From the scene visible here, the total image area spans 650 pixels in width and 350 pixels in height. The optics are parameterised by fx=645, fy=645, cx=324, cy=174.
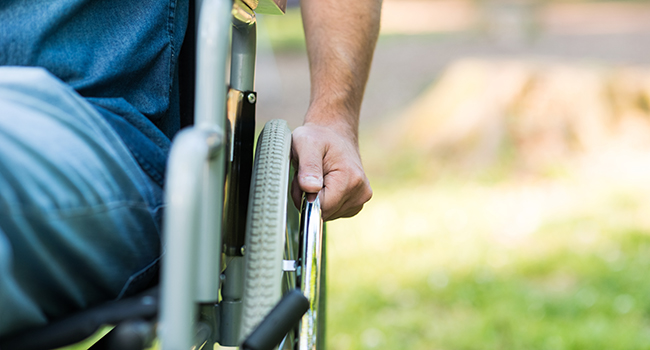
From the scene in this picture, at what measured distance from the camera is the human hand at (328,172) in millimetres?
918

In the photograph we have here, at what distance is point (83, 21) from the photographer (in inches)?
30.8

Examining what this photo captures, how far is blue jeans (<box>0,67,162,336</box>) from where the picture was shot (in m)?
0.55

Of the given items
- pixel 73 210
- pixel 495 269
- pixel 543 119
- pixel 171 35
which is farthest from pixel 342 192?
pixel 543 119

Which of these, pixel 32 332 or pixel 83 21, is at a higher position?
pixel 83 21

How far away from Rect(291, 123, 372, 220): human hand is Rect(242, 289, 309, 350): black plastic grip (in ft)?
0.83

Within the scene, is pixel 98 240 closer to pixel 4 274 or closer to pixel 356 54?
pixel 4 274

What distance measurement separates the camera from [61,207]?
564 millimetres

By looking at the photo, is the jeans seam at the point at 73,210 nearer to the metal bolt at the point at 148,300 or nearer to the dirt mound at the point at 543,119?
the metal bolt at the point at 148,300

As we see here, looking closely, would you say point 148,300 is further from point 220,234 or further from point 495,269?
point 495,269

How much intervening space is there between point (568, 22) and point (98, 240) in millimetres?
11366

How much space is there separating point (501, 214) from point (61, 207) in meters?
2.96

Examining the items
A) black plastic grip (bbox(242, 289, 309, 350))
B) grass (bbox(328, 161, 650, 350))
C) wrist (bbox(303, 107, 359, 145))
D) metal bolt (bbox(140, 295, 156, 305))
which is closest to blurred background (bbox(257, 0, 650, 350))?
grass (bbox(328, 161, 650, 350))

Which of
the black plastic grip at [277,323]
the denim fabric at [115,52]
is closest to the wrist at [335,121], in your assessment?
the denim fabric at [115,52]

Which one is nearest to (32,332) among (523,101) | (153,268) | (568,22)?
(153,268)
